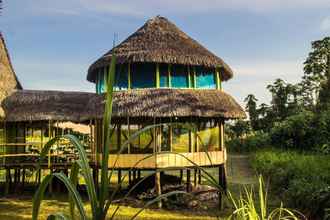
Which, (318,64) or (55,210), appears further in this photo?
(318,64)

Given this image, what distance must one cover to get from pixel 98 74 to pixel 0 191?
18.4ft

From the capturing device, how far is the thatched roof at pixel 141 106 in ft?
43.9

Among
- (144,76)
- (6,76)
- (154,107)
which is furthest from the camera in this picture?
(6,76)

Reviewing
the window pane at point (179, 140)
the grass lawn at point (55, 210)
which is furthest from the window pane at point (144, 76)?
the grass lawn at point (55, 210)

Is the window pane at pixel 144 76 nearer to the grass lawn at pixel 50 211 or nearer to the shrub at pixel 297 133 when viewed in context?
the grass lawn at pixel 50 211

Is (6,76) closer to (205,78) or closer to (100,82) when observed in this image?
(100,82)

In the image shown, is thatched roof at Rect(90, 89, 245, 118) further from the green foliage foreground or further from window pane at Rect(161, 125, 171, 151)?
the green foliage foreground

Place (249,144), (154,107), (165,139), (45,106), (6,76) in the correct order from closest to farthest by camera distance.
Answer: (154,107) → (165,139) → (45,106) → (6,76) → (249,144)

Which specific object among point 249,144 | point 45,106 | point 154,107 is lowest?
point 249,144

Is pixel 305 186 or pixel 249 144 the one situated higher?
pixel 305 186

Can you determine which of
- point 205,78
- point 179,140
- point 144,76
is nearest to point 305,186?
point 179,140

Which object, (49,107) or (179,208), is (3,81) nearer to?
(49,107)

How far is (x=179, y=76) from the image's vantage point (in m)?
14.4

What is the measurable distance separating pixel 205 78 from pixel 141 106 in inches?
103
